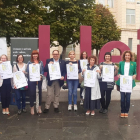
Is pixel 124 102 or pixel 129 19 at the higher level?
pixel 129 19

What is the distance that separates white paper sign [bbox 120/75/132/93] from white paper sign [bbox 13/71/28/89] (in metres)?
2.52

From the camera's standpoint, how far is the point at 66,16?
22.0m

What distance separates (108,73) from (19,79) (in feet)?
7.75

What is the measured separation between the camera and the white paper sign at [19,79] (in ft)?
18.9

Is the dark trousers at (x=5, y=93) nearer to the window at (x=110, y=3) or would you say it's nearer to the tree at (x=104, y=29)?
the tree at (x=104, y=29)

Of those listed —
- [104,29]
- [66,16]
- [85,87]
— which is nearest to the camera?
[85,87]

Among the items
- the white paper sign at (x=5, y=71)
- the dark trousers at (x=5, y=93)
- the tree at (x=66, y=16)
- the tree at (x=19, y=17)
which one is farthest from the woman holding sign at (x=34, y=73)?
the tree at (x=66, y=16)

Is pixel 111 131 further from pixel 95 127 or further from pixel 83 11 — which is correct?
pixel 83 11

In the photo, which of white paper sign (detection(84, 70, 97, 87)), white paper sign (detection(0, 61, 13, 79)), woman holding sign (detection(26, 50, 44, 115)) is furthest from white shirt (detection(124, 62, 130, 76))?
white paper sign (detection(0, 61, 13, 79))

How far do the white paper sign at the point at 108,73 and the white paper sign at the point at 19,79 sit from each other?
209cm

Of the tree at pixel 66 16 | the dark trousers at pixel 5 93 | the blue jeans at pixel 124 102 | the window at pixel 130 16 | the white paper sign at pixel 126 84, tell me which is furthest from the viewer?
the window at pixel 130 16

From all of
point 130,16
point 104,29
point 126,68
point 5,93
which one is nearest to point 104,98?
point 126,68

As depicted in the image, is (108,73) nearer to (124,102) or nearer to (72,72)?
(124,102)

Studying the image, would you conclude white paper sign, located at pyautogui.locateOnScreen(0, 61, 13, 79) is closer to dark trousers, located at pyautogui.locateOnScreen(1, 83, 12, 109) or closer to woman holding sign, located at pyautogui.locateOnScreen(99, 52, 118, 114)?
dark trousers, located at pyautogui.locateOnScreen(1, 83, 12, 109)
